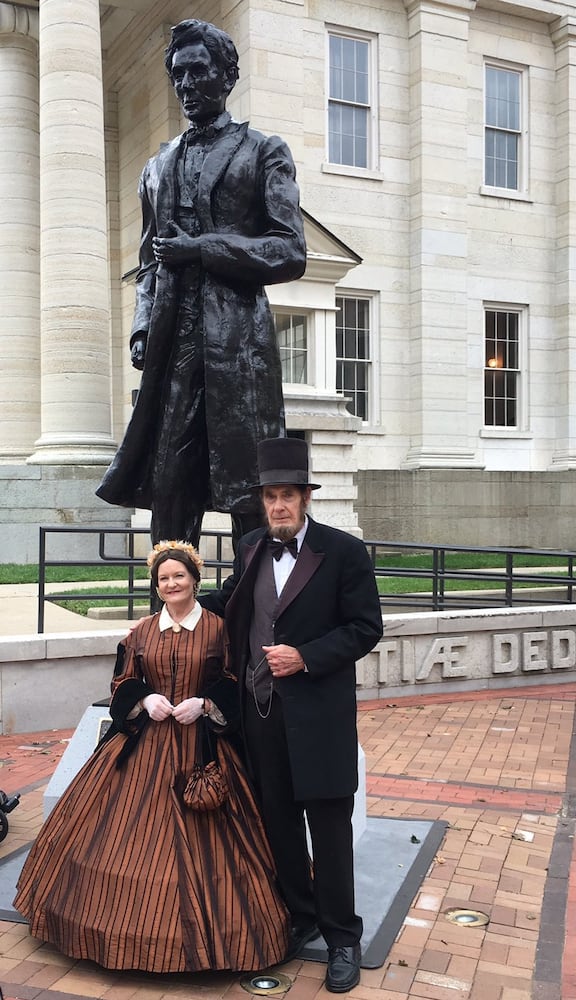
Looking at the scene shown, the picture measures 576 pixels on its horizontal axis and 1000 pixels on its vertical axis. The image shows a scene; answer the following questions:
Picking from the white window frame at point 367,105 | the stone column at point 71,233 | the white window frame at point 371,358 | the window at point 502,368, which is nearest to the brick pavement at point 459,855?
the stone column at point 71,233

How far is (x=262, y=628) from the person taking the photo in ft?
12.0

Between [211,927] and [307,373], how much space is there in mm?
14553

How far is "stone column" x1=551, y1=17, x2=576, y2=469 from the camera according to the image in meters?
23.2

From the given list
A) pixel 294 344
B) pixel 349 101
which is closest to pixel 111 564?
pixel 294 344

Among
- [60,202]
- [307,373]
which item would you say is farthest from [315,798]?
[60,202]

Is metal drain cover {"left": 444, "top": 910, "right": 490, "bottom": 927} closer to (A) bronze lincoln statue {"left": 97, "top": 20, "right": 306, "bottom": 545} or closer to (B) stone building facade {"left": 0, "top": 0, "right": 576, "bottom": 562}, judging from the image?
(A) bronze lincoln statue {"left": 97, "top": 20, "right": 306, "bottom": 545}

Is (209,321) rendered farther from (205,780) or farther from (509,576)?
(509,576)

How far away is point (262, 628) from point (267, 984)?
1298 millimetres

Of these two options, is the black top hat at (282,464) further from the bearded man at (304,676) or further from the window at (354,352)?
the window at (354,352)

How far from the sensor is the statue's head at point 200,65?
14.5 ft

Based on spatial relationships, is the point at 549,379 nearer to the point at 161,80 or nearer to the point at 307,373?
the point at 307,373

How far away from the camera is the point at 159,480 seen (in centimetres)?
467

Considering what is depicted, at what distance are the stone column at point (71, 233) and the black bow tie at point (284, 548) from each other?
45.3 feet

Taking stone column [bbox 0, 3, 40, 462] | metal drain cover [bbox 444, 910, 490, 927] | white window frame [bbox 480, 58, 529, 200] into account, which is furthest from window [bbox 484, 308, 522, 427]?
metal drain cover [bbox 444, 910, 490, 927]
